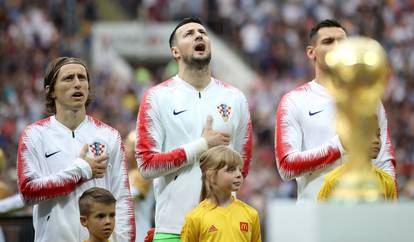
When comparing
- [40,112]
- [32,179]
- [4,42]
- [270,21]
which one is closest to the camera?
[32,179]

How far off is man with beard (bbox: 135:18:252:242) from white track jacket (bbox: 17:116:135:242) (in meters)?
0.20

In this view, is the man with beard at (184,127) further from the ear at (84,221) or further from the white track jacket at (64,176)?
the ear at (84,221)

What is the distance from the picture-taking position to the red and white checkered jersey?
25.3 ft

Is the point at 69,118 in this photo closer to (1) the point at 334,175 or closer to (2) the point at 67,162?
(2) the point at 67,162

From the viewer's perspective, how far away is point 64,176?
758 centimetres

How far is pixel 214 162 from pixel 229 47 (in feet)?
62.1

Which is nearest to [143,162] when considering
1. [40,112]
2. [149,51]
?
[40,112]

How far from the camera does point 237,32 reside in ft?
85.6

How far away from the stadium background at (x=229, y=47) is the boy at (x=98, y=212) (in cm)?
1080

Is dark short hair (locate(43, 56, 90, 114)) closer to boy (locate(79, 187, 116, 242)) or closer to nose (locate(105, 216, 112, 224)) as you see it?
boy (locate(79, 187, 116, 242))

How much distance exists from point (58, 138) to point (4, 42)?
15.7m

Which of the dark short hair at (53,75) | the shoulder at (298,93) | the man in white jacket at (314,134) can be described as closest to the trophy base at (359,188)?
the man in white jacket at (314,134)

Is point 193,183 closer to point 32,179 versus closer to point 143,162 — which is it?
point 143,162

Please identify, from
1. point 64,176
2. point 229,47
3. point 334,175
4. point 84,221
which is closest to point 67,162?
point 64,176
